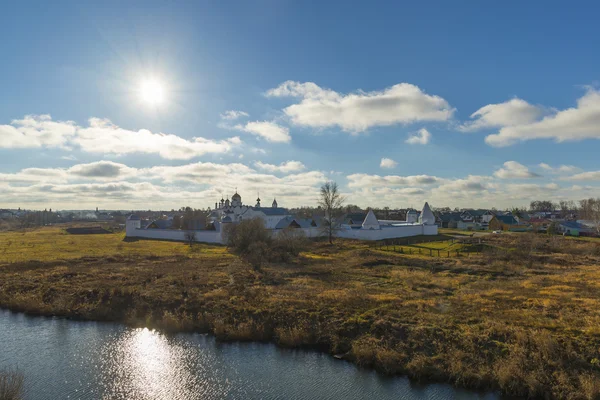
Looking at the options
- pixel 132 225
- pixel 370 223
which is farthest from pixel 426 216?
pixel 132 225

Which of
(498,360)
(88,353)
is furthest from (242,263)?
(498,360)

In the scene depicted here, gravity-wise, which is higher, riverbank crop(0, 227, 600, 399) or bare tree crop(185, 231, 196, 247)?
bare tree crop(185, 231, 196, 247)

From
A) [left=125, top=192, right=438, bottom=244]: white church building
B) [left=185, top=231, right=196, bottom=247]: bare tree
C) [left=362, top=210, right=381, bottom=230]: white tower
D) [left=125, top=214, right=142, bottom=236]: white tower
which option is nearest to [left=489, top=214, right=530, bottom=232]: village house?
[left=125, top=192, right=438, bottom=244]: white church building

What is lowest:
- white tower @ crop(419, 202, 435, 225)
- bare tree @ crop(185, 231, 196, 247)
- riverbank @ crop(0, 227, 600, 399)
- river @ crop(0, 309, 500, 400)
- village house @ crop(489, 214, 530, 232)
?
river @ crop(0, 309, 500, 400)

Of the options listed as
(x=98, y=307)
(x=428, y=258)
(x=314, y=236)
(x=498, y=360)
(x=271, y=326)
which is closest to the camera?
(x=498, y=360)

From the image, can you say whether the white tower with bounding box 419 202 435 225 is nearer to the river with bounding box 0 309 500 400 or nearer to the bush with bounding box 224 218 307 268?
the bush with bounding box 224 218 307 268

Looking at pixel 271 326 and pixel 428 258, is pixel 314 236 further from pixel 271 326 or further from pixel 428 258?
pixel 271 326
